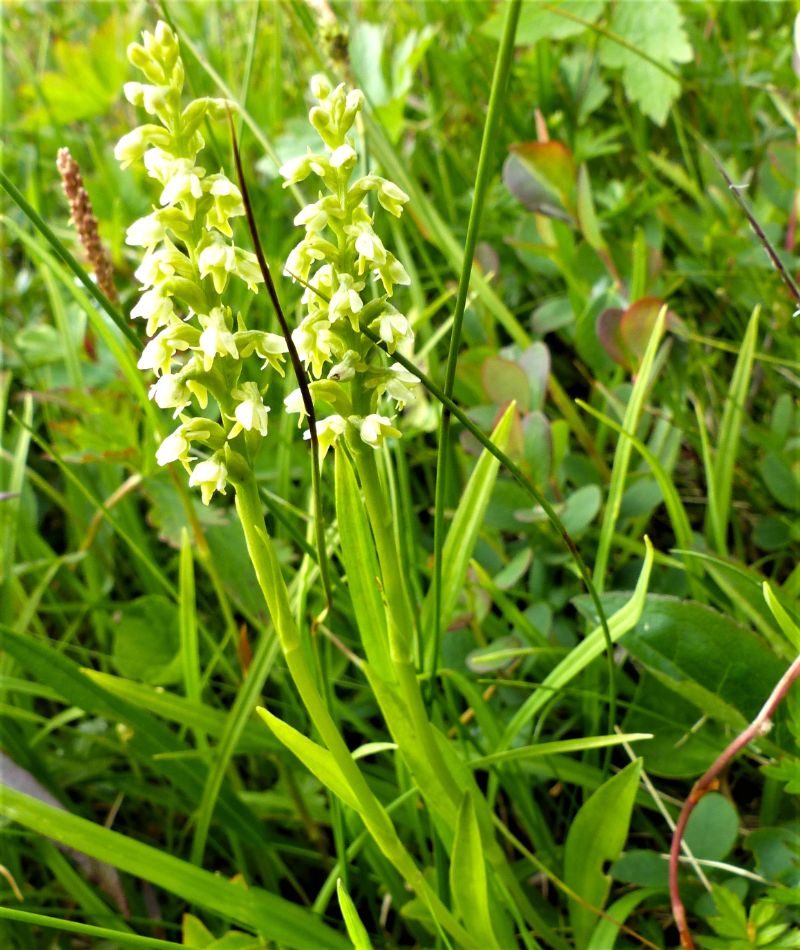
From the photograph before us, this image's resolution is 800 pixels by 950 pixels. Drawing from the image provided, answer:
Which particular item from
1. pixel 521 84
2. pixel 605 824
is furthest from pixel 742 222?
pixel 605 824

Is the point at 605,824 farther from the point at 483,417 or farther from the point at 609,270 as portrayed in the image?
the point at 609,270

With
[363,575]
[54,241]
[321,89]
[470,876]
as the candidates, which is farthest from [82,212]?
[470,876]

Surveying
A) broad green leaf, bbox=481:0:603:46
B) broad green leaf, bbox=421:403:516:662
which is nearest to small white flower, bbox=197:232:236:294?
broad green leaf, bbox=421:403:516:662

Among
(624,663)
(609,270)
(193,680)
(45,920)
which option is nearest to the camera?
(45,920)

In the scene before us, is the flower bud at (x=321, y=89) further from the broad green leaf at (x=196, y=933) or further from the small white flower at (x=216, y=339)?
the broad green leaf at (x=196, y=933)

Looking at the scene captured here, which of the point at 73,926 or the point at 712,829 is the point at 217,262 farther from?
the point at 712,829

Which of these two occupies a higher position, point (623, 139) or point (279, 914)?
point (623, 139)
